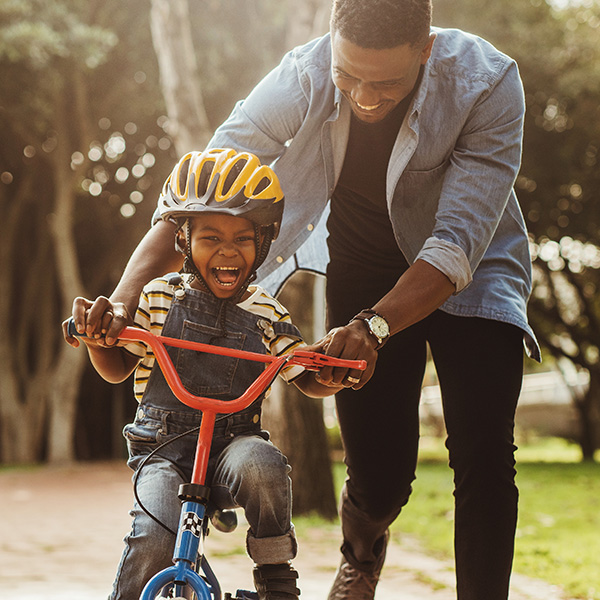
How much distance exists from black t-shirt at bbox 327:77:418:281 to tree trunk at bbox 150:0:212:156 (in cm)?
546

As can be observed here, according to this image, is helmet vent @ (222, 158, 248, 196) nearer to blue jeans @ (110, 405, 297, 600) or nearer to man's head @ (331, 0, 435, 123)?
man's head @ (331, 0, 435, 123)

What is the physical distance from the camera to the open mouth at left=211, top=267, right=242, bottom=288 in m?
2.93

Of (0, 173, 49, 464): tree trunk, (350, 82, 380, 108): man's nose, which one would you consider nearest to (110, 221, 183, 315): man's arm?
(350, 82, 380, 108): man's nose

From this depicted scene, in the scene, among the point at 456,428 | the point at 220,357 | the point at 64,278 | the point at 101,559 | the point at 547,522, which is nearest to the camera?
the point at 220,357

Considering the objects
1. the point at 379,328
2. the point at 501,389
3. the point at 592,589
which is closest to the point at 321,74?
the point at 379,328

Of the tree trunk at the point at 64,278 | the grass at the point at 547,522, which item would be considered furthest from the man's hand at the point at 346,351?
the tree trunk at the point at 64,278

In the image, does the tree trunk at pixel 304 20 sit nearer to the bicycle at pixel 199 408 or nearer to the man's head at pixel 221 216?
the man's head at pixel 221 216

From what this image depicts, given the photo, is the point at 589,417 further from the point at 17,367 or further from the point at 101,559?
the point at 101,559

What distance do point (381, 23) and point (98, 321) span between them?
1.17 metres

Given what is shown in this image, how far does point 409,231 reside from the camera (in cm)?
331

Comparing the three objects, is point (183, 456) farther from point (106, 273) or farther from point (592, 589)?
point (106, 273)

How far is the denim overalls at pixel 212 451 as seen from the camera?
2.58 metres

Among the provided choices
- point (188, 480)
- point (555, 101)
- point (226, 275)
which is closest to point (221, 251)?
point (226, 275)

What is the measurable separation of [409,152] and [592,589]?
11.6ft
